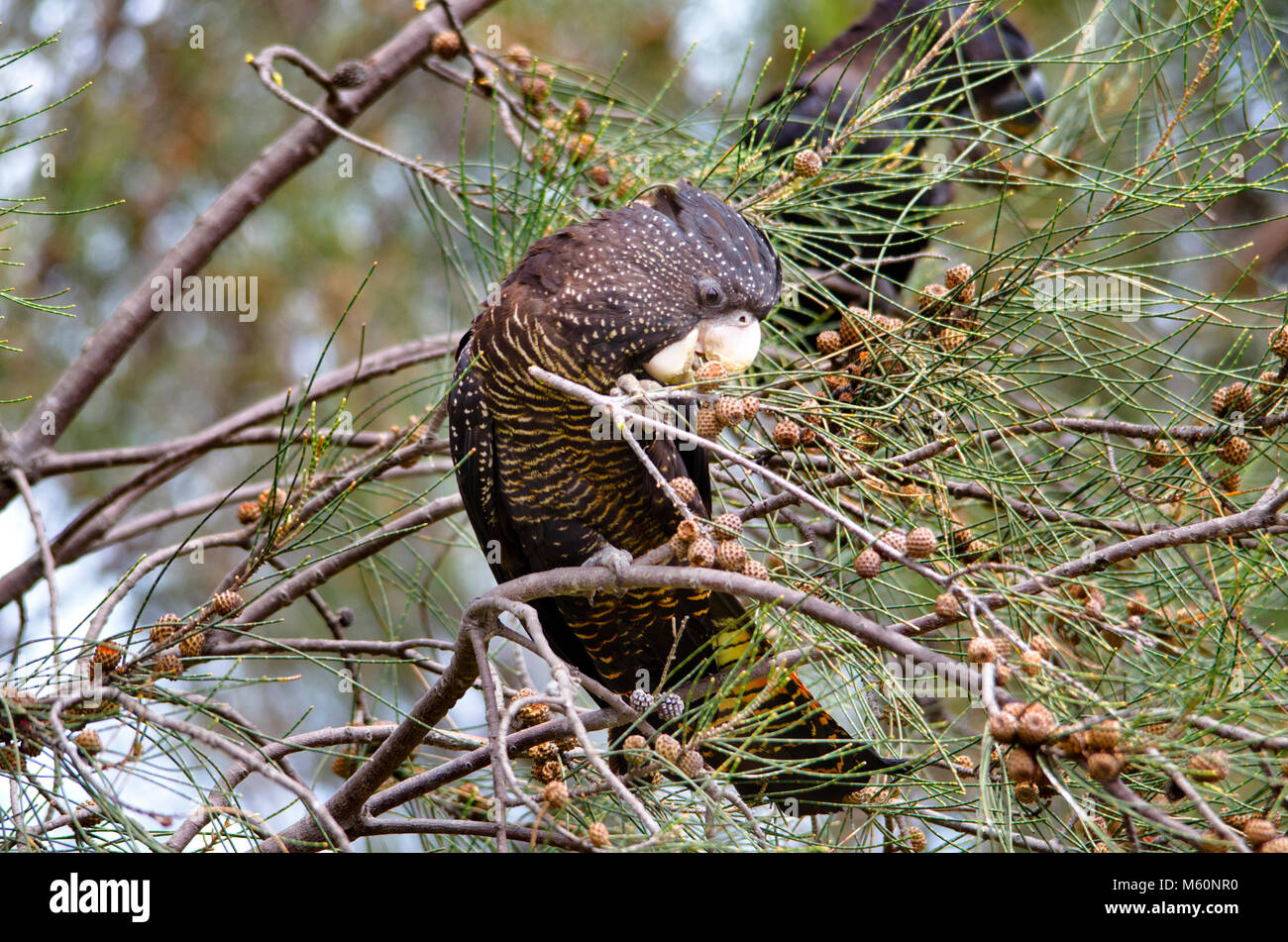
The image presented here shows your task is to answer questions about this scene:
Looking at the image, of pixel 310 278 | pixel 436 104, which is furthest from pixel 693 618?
pixel 436 104

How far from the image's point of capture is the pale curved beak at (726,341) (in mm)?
2344

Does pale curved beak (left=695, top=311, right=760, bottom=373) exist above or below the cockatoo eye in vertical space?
below

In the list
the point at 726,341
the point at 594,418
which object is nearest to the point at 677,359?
the point at 726,341

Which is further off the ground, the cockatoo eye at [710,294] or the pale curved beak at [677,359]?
the cockatoo eye at [710,294]

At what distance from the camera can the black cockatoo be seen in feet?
7.66

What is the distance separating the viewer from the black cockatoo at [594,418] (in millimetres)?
2334

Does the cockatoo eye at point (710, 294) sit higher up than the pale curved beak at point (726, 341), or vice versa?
the cockatoo eye at point (710, 294)

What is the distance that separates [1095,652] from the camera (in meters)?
1.92

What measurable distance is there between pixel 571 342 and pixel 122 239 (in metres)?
3.61

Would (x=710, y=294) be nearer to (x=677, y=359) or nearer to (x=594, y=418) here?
(x=677, y=359)

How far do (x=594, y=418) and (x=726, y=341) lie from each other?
34 centimetres

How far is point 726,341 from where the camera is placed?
2.34 m
